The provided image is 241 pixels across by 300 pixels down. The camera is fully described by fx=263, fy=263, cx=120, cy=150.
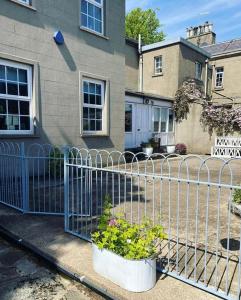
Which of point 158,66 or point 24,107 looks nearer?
point 24,107

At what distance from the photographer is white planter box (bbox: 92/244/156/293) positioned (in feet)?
8.80

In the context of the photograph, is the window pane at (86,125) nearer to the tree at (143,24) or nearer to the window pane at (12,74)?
the window pane at (12,74)

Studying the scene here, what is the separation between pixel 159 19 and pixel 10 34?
30.6 m

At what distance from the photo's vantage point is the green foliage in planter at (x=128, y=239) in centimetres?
272

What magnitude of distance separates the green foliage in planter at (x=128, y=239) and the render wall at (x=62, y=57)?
17.7 ft

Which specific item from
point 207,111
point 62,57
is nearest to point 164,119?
point 207,111

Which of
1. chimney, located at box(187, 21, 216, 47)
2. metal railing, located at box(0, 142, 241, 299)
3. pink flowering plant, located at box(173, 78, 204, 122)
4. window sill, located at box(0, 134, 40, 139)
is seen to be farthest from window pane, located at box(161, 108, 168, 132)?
chimney, located at box(187, 21, 216, 47)

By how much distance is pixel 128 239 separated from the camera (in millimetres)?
2830

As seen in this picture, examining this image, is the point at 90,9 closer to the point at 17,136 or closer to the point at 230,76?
the point at 17,136

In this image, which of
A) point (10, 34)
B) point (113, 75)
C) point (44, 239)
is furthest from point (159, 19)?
point (44, 239)

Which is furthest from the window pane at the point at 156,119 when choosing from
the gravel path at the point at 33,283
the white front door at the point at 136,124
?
the gravel path at the point at 33,283

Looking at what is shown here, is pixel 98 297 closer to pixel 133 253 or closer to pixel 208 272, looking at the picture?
pixel 133 253

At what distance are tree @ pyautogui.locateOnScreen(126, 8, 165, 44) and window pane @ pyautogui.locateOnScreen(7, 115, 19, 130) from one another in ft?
88.0

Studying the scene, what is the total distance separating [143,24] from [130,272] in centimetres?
3360
